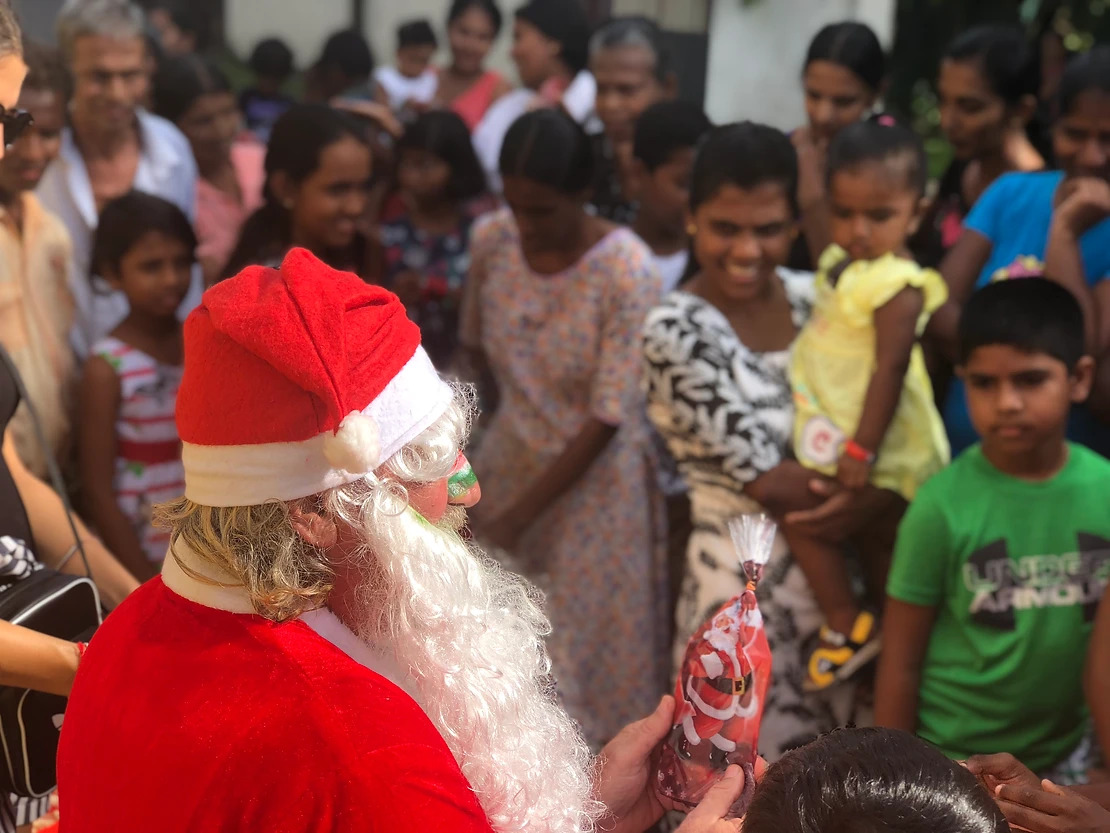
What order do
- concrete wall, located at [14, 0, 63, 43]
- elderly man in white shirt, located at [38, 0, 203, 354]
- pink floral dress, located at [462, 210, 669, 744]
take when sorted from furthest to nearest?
concrete wall, located at [14, 0, 63, 43], elderly man in white shirt, located at [38, 0, 203, 354], pink floral dress, located at [462, 210, 669, 744]

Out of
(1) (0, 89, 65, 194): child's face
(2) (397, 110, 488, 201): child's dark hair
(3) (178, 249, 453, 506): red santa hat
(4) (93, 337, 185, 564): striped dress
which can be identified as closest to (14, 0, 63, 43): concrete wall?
(2) (397, 110, 488, 201): child's dark hair

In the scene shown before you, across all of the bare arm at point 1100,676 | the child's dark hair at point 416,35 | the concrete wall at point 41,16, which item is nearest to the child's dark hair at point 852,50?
the bare arm at point 1100,676

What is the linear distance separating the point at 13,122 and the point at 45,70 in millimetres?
1986

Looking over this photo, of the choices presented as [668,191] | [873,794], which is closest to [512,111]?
[668,191]

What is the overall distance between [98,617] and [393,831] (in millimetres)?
900

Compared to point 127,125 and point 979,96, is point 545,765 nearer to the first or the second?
point 979,96

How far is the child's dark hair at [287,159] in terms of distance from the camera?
3656 millimetres

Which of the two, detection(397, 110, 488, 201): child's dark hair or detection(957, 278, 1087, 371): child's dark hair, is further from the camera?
detection(397, 110, 488, 201): child's dark hair

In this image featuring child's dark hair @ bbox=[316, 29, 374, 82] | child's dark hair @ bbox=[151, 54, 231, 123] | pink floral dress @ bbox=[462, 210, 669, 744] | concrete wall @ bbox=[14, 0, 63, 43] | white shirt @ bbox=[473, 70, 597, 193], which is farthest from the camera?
concrete wall @ bbox=[14, 0, 63, 43]

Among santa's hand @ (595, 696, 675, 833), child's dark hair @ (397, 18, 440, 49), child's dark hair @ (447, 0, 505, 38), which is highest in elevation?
child's dark hair @ (447, 0, 505, 38)

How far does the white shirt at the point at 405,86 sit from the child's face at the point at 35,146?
325 cm

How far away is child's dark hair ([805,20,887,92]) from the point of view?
361 centimetres

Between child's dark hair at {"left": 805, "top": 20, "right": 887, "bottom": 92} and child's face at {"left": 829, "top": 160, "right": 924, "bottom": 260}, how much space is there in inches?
32.3

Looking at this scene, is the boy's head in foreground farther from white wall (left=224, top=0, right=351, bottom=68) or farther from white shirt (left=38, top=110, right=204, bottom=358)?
white wall (left=224, top=0, right=351, bottom=68)
